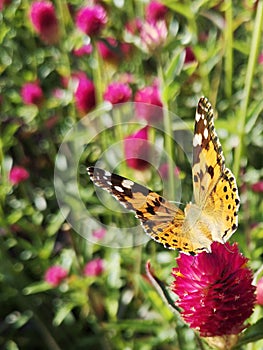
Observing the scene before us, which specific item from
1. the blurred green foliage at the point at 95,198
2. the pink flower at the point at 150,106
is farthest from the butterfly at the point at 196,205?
the pink flower at the point at 150,106

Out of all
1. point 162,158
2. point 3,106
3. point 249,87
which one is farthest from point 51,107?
point 249,87

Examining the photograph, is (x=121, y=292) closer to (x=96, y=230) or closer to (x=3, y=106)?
(x=96, y=230)

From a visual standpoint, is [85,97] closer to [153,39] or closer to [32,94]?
[32,94]

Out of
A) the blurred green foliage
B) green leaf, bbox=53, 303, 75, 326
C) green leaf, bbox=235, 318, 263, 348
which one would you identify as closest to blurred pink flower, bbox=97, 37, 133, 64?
the blurred green foliage

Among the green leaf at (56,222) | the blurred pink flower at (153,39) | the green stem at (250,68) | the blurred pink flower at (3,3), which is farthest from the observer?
the blurred pink flower at (3,3)

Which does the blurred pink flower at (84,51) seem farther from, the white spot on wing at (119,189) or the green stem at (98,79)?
the white spot on wing at (119,189)

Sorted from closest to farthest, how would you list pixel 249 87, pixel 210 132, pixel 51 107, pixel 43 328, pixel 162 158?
pixel 210 132, pixel 249 87, pixel 162 158, pixel 43 328, pixel 51 107

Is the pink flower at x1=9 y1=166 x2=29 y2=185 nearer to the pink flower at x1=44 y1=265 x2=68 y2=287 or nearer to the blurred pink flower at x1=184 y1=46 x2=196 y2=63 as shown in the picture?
the pink flower at x1=44 y1=265 x2=68 y2=287
